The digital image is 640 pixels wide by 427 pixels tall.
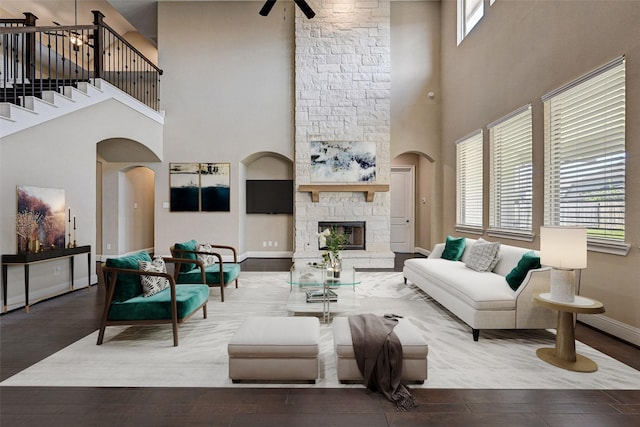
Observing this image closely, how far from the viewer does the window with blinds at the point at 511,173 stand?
4.74 m

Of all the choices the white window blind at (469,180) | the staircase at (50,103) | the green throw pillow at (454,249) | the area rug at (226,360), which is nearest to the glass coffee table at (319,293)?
the area rug at (226,360)

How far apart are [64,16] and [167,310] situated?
30.0ft

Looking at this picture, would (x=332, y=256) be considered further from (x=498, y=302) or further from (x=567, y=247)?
(x=567, y=247)

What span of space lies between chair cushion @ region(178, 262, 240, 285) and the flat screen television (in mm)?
3807

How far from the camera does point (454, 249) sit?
511 centimetres

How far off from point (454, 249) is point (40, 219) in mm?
5724

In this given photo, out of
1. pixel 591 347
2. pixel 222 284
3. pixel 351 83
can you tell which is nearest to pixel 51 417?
pixel 222 284

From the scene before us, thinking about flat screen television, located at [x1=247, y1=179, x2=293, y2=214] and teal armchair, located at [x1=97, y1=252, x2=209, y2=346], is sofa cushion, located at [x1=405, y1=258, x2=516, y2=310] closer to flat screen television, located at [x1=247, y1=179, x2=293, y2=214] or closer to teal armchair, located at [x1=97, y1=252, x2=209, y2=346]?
teal armchair, located at [x1=97, y1=252, x2=209, y2=346]

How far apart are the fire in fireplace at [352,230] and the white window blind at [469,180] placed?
206 cm

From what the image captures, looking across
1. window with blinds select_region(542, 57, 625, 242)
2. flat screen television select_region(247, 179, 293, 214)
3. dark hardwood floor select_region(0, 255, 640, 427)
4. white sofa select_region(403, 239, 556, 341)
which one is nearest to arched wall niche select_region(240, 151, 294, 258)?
flat screen television select_region(247, 179, 293, 214)

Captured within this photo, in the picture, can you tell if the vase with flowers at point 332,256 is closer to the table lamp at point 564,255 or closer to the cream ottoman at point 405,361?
the cream ottoman at point 405,361

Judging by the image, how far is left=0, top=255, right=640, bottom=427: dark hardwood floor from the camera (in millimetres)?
1966

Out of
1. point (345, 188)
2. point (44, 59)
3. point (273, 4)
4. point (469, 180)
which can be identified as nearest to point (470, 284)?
point (469, 180)

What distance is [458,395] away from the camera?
2246 millimetres
